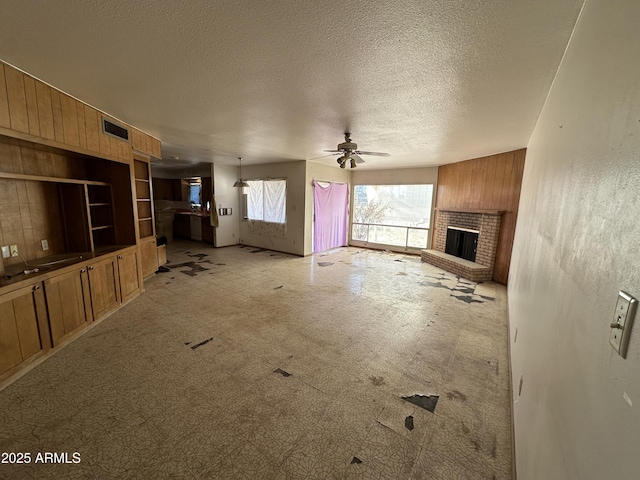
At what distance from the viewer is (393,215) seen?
7.59 meters

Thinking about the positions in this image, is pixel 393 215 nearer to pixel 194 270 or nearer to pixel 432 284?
pixel 432 284

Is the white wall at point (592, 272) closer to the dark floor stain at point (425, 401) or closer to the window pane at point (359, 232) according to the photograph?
→ the dark floor stain at point (425, 401)

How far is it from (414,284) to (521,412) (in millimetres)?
3220

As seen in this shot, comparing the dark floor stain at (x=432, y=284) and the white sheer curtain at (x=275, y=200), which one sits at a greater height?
the white sheer curtain at (x=275, y=200)

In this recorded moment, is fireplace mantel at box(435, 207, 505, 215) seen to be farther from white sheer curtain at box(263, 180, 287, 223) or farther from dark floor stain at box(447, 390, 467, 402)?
white sheer curtain at box(263, 180, 287, 223)

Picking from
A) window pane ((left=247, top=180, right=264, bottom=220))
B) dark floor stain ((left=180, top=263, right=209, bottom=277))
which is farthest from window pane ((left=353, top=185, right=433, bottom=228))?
dark floor stain ((left=180, top=263, right=209, bottom=277))

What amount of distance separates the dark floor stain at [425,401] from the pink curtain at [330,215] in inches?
206

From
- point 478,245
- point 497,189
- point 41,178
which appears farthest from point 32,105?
point 478,245

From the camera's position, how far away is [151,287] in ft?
14.2

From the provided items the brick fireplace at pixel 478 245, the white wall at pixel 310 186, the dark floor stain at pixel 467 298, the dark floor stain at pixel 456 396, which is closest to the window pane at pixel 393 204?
the brick fireplace at pixel 478 245

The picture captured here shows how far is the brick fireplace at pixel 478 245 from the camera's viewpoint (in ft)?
16.2

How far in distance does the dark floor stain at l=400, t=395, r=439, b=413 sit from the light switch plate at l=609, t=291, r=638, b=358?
168 cm

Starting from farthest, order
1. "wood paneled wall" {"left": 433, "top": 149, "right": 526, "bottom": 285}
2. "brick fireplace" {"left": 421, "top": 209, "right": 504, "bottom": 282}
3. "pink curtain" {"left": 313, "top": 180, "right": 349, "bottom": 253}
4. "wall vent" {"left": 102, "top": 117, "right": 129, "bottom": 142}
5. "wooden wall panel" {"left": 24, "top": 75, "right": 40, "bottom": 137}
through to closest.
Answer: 1. "pink curtain" {"left": 313, "top": 180, "right": 349, "bottom": 253}
2. "brick fireplace" {"left": 421, "top": 209, "right": 504, "bottom": 282}
3. "wood paneled wall" {"left": 433, "top": 149, "right": 526, "bottom": 285}
4. "wall vent" {"left": 102, "top": 117, "right": 129, "bottom": 142}
5. "wooden wall panel" {"left": 24, "top": 75, "right": 40, "bottom": 137}

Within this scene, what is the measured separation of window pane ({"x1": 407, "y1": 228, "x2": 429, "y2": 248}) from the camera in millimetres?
7102
